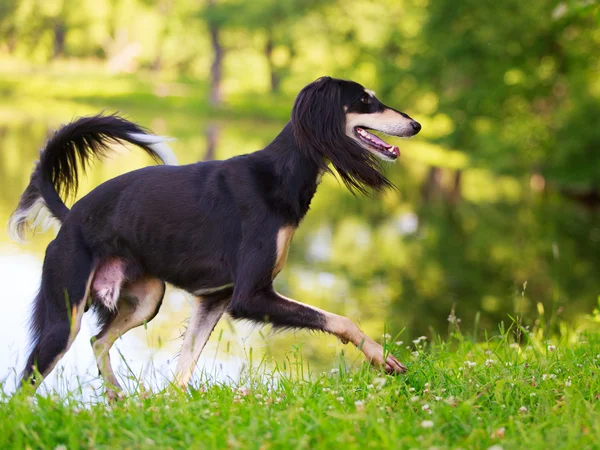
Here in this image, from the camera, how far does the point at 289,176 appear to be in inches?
189

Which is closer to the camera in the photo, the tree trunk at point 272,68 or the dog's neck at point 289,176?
the dog's neck at point 289,176

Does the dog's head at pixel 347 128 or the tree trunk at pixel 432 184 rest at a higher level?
the dog's head at pixel 347 128

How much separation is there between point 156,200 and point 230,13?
5000 centimetres

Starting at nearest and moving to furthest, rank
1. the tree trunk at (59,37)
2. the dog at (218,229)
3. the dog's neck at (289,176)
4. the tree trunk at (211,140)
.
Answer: the dog at (218,229), the dog's neck at (289,176), the tree trunk at (211,140), the tree trunk at (59,37)

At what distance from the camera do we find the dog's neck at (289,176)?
477 centimetres

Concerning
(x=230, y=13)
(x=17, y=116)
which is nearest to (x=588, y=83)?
(x=17, y=116)

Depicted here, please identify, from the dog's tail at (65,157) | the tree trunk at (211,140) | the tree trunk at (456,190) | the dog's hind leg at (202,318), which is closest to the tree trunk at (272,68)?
the tree trunk at (211,140)

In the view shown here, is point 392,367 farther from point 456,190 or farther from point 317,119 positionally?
point 456,190

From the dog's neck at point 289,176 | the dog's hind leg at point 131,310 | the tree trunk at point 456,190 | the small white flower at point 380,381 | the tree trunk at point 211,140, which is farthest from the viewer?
the tree trunk at point 456,190

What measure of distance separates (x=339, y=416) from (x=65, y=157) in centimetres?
310

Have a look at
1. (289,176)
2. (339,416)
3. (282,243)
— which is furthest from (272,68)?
(339,416)

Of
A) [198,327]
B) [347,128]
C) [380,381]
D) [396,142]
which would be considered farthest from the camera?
[396,142]

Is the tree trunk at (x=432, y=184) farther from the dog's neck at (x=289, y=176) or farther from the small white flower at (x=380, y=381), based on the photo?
the small white flower at (x=380, y=381)

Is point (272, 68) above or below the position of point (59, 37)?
below
